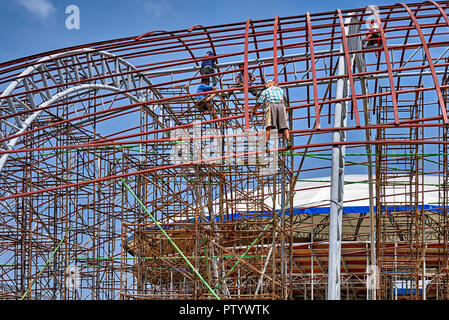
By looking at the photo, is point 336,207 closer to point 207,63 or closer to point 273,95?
point 273,95

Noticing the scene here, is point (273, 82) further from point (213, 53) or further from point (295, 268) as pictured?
point (295, 268)

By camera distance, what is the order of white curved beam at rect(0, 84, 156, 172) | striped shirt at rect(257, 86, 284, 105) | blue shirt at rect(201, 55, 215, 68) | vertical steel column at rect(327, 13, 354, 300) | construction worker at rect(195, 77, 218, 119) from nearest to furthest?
1. striped shirt at rect(257, 86, 284, 105)
2. vertical steel column at rect(327, 13, 354, 300)
3. white curved beam at rect(0, 84, 156, 172)
4. construction worker at rect(195, 77, 218, 119)
5. blue shirt at rect(201, 55, 215, 68)

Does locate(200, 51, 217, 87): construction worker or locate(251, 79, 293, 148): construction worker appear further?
locate(200, 51, 217, 87): construction worker

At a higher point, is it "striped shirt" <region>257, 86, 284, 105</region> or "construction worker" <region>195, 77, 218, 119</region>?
"construction worker" <region>195, 77, 218, 119</region>

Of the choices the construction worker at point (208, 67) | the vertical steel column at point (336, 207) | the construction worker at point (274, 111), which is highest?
the construction worker at point (208, 67)

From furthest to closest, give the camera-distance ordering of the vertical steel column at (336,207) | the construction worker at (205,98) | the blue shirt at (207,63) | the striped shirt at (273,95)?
the blue shirt at (207,63)
the construction worker at (205,98)
the vertical steel column at (336,207)
the striped shirt at (273,95)

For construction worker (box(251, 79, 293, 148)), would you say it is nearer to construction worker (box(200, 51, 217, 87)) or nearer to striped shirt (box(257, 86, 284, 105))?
striped shirt (box(257, 86, 284, 105))

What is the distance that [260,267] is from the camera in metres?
27.0

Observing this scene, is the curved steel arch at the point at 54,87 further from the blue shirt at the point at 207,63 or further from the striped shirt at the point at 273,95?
the striped shirt at the point at 273,95

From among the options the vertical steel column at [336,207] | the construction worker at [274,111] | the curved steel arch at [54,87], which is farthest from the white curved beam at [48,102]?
the vertical steel column at [336,207]

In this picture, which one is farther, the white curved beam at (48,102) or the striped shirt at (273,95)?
the white curved beam at (48,102)

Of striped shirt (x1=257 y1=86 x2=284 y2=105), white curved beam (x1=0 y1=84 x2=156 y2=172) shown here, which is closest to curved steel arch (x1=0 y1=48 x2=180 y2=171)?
white curved beam (x1=0 y1=84 x2=156 y2=172)

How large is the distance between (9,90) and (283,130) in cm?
1121
